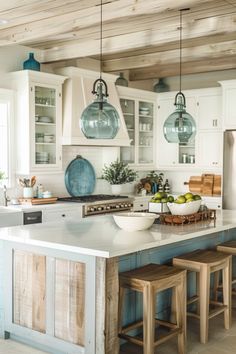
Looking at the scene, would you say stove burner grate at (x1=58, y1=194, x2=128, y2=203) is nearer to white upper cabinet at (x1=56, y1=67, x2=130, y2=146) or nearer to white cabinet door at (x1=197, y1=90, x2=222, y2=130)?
white upper cabinet at (x1=56, y1=67, x2=130, y2=146)

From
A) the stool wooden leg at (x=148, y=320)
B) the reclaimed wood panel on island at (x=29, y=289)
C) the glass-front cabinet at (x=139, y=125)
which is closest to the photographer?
the stool wooden leg at (x=148, y=320)

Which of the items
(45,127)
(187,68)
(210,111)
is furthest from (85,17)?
(210,111)

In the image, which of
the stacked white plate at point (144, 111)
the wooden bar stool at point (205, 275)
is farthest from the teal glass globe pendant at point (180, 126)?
the stacked white plate at point (144, 111)

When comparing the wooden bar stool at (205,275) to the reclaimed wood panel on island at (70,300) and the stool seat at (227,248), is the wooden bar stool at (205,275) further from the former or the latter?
the reclaimed wood panel on island at (70,300)

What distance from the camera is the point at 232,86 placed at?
697 centimetres

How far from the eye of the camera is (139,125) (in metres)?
7.81

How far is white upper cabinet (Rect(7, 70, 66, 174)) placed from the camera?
6.10 m

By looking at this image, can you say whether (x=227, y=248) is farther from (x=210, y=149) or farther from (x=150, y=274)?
(x=210, y=149)

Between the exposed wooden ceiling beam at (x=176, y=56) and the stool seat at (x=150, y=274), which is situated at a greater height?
the exposed wooden ceiling beam at (x=176, y=56)

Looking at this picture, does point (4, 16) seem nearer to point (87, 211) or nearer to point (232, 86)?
point (87, 211)

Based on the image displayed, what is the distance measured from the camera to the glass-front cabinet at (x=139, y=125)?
7574 mm

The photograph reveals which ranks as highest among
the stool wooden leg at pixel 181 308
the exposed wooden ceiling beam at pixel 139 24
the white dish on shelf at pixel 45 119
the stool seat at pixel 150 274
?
the exposed wooden ceiling beam at pixel 139 24

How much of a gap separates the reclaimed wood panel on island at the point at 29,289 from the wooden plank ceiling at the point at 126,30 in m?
2.21

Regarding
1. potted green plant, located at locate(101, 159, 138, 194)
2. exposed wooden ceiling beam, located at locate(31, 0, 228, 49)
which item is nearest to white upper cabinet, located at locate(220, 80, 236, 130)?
potted green plant, located at locate(101, 159, 138, 194)
